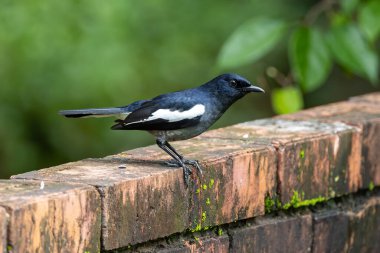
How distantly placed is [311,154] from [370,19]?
1046 millimetres

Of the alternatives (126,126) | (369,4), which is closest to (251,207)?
(126,126)

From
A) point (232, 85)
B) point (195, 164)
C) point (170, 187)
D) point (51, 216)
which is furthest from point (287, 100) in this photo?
point (51, 216)

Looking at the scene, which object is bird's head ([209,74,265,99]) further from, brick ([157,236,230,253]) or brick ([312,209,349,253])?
brick ([157,236,230,253])

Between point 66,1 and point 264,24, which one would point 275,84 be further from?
point 264,24

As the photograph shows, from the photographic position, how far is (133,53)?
8672 mm

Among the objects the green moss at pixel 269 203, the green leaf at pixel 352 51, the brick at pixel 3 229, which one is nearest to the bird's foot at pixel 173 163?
the green moss at pixel 269 203

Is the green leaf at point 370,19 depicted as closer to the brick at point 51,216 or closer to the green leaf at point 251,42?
the green leaf at point 251,42

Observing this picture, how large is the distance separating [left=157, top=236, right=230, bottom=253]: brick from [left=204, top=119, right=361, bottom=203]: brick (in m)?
0.46

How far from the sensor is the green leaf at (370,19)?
17.0ft

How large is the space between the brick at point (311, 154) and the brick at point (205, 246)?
46 cm

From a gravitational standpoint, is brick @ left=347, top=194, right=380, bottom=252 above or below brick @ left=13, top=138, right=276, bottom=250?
below

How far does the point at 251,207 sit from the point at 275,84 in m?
7.62

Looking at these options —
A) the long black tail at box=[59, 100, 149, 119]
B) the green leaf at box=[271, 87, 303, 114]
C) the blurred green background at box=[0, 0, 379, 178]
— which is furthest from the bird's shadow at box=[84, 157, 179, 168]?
the blurred green background at box=[0, 0, 379, 178]

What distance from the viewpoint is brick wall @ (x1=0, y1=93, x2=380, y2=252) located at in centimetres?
336
